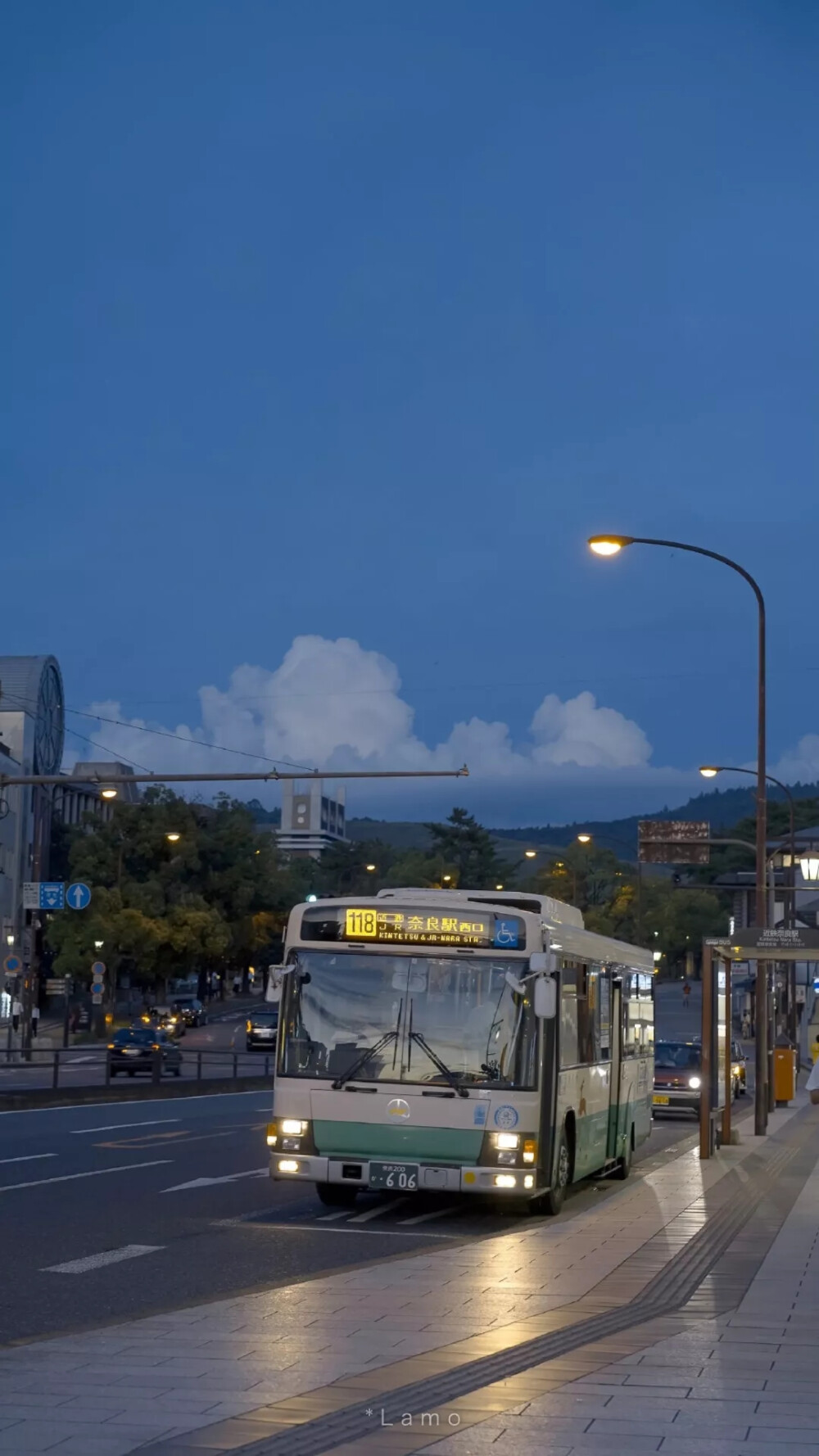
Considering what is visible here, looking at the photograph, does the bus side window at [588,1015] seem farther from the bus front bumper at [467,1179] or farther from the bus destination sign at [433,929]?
the bus front bumper at [467,1179]

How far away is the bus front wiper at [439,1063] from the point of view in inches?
614

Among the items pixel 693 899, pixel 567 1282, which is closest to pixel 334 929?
pixel 567 1282

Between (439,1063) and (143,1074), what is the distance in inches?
1370

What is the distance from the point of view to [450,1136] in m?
15.5

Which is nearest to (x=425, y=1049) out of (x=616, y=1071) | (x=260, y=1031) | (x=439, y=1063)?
(x=439, y=1063)

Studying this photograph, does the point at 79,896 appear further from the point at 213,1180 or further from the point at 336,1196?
the point at 336,1196

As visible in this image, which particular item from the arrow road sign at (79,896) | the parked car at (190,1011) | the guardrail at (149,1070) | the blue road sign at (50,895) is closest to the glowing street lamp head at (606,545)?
the guardrail at (149,1070)

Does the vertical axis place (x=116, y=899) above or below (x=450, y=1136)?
above

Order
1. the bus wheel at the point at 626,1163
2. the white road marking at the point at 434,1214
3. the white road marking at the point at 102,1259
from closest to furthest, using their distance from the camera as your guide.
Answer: the white road marking at the point at 102,1259, the white road marking at the point at 434,1214, the bus wheel at the point at 626,1163

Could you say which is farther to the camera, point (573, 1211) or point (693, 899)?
point (693, 899)

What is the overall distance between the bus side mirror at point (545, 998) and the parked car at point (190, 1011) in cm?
6868

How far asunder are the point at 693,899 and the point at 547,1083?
132 meters

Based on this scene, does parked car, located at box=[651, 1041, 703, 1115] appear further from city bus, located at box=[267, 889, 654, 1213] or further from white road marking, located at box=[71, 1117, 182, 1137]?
city bus, located at box=[267, 889, 654, 1213]

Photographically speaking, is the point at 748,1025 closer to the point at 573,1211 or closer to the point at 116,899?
the point at 116,899
